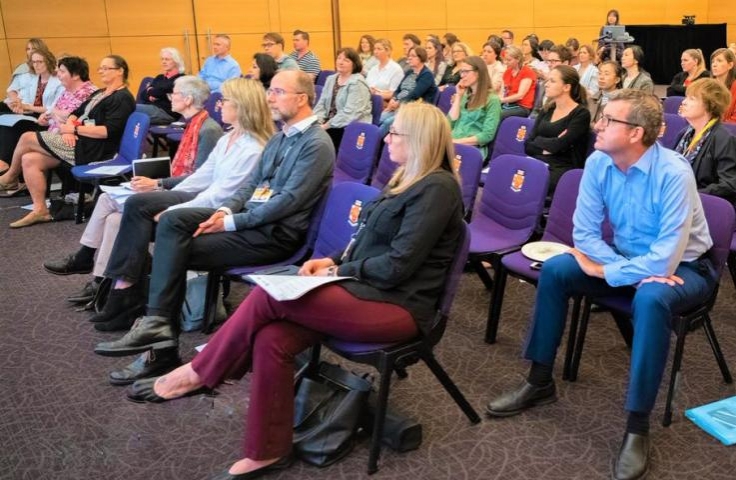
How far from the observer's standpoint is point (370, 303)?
2.28 m

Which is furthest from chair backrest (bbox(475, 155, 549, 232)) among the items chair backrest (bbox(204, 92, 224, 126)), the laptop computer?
chair backrest (bbox(204, 92, 224, 126))

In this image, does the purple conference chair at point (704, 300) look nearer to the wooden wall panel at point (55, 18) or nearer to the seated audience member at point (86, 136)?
the seated audience member at point (86, 136)

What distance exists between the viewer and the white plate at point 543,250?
2828 millimetres

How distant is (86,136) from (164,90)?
2044 millimetres

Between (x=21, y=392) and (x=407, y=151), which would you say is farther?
(x=21, y=392)

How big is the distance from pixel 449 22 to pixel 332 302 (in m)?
10.5

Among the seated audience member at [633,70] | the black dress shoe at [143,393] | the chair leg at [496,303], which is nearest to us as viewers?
the black dress shoe at [143,393]

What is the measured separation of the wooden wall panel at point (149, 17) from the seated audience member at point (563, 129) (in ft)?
22.7

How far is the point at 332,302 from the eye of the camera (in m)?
2.25

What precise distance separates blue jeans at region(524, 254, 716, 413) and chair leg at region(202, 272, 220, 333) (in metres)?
1.54

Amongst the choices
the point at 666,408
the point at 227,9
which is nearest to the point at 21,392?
the point at 666,408

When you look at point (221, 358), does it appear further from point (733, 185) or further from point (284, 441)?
point (733, 185)

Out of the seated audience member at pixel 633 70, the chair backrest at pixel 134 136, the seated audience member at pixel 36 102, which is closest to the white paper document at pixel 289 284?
the chair backrest at pixel 134 136

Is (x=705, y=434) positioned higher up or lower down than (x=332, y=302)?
lower down
